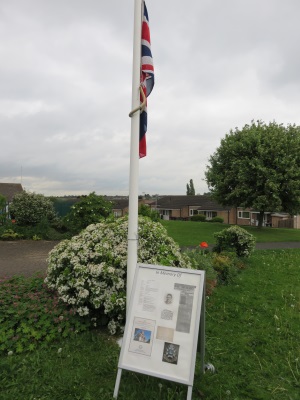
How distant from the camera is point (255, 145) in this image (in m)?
22.8

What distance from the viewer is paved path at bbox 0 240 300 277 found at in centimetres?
819

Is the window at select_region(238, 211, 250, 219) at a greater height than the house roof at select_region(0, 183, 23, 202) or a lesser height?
lesser

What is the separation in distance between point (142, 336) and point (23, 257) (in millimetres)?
8473

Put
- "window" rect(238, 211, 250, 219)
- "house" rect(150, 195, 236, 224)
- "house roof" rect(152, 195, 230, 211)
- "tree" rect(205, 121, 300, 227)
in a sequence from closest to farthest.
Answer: "tree" rect(205, 121, 300, 227)
"window" rect(238, 211, 250, 219)
"house" rect(150, 195, 236, 224)
"house roof" rect(152, 195, 230, 211)

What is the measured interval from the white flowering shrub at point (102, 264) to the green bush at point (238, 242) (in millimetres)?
5576

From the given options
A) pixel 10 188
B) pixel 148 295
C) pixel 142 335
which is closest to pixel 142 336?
pixel 142 335

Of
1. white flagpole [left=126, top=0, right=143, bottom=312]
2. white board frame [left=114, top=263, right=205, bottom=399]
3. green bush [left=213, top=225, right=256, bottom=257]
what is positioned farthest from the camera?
green bush [left=213, top=225, right=256, bottom=257]

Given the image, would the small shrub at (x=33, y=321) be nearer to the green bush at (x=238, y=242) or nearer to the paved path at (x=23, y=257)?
the paved path at (x=23, y=257)

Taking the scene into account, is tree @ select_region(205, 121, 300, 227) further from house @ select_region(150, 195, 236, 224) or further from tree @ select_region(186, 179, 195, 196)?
tree @ select_region(186, 179, 195, 196)

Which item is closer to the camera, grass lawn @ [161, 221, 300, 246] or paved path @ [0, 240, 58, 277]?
paved path @ [0, 240, 58, 277]

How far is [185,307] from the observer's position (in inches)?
118

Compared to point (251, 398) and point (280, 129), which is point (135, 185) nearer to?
point (251, 398)

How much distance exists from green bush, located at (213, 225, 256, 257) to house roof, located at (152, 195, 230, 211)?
4087 centimetres

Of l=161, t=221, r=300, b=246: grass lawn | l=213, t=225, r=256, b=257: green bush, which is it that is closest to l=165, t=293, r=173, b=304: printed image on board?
l=213, t=225, r=256, b=257: green bush
